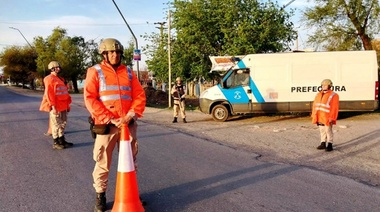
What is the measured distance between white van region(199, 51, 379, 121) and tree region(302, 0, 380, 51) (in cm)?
749

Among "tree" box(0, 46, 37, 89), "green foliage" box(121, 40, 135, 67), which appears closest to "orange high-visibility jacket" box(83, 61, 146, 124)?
"green foliage" box(121, 40, 135, 67)

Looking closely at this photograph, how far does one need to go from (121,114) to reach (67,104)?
499cm

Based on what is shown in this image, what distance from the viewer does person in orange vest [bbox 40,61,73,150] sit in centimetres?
854

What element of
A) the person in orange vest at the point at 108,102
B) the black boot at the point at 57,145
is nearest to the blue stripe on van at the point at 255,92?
the black boot at the point at 57,145

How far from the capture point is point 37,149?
8.64 meters

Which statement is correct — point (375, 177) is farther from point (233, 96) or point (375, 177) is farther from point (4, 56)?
point (4, 56)

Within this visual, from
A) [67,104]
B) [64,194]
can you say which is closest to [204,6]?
[67,104]

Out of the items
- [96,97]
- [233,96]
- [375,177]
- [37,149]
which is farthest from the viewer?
[233,96]

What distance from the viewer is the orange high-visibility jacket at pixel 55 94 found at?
8.52 meters

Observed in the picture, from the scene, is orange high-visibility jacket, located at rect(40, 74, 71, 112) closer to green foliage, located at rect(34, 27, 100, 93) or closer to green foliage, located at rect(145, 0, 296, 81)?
green foliage, located at rect(145, 0, 296, 81)

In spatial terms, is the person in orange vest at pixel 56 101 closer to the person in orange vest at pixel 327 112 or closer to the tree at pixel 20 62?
the person in orange vest at pixel 327 112

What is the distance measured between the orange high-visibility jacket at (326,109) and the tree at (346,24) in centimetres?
1428

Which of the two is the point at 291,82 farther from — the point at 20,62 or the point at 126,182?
the point at 20,62

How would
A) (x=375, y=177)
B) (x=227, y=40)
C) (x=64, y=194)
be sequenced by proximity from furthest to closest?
1. (x=227, y=40)
2. (x=375, y=177)
3. (x=64, y=194)
